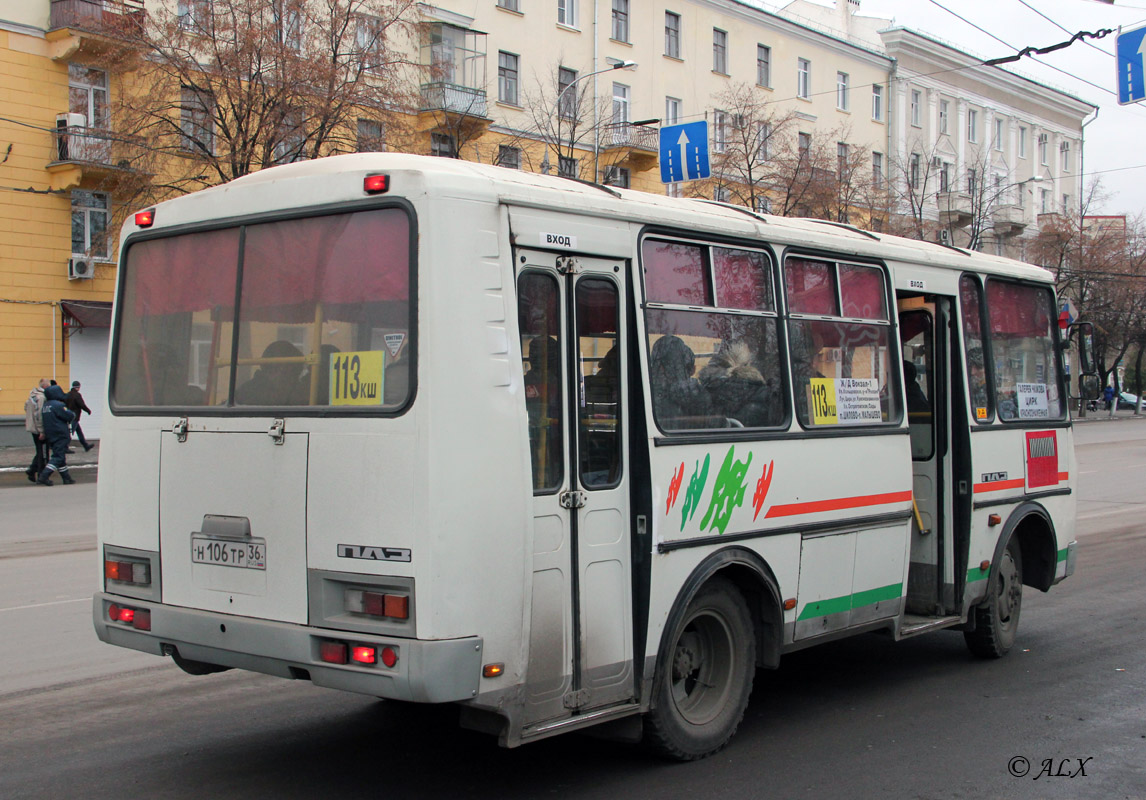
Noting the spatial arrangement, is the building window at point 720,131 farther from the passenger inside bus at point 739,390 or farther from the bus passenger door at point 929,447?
the passenger inside bus at point 739,390

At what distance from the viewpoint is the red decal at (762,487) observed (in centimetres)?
600

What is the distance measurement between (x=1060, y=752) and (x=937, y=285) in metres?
3.20

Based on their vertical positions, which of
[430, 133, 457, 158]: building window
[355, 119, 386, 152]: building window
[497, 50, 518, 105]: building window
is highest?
[497, 50, 518, 105]: building window

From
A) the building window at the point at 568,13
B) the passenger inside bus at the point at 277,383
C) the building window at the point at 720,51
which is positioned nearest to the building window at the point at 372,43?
the building window at the point at 568,13

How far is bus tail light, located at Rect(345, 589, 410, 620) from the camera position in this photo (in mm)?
4457

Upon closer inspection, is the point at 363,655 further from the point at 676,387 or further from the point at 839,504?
the point at 839,504

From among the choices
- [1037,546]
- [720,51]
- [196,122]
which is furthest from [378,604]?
[720,51]

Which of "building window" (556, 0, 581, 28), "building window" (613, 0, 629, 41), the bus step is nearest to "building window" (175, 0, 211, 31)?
"building window" (556, 0, 581, 28)

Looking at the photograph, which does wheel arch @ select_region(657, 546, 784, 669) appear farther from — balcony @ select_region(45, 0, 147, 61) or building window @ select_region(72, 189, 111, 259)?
building window @ select_region(72, 189, 111, 259)

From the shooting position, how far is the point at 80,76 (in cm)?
2848

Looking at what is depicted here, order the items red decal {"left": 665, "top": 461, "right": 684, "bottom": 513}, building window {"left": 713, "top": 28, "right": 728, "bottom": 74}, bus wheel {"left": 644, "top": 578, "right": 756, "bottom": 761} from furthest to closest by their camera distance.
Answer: building window {"left": 713, "top": 28, "right": 728, "bottom": 74}, bus wheel {"left": 644, "top": 578, "right": 756, "bottom": 761}, red decal {"left": 665, "top": 461, "right": 684, "bottom": 513}

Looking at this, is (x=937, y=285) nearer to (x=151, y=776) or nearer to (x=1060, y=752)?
(x=1060, y=752)

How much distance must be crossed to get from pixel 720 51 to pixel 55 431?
32.4 meters

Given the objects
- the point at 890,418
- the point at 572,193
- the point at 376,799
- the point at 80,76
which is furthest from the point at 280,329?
the point at 80,76
